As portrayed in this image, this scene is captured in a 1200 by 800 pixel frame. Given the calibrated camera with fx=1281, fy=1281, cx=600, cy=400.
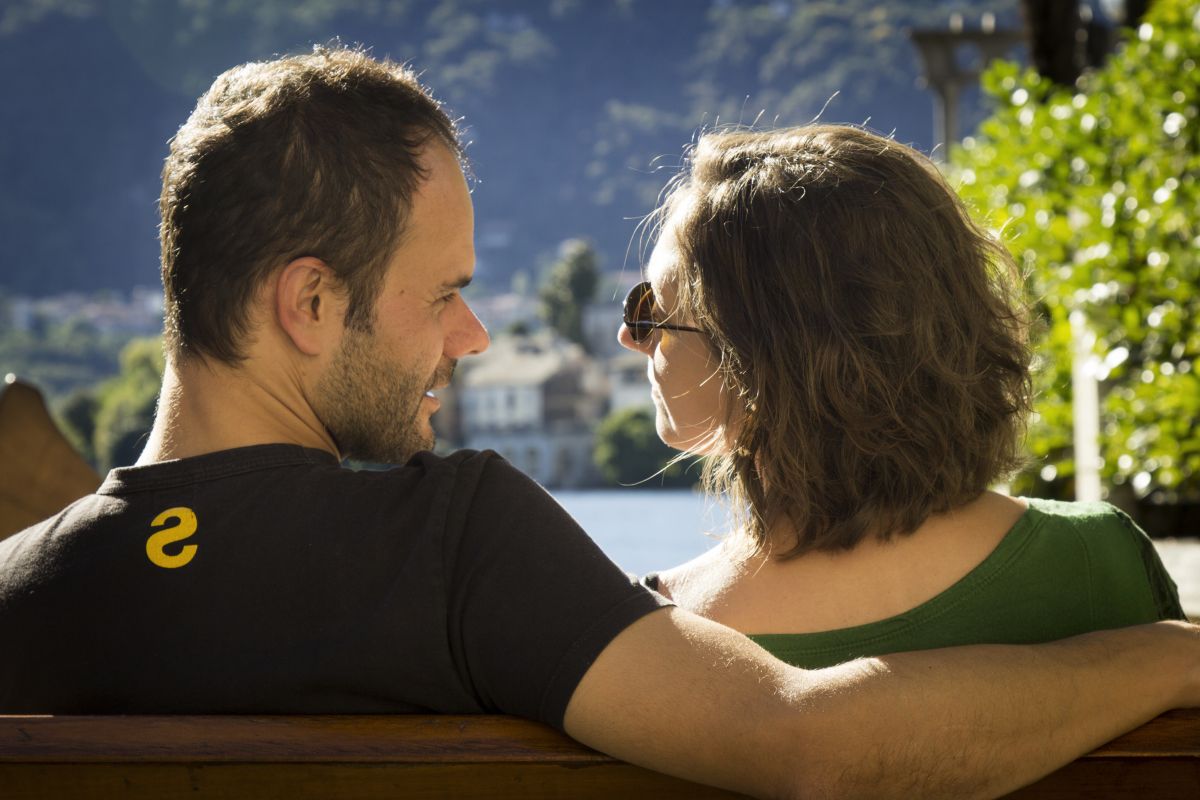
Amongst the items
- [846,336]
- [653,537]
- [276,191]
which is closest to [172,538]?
[276,191]

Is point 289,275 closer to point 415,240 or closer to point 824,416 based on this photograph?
point 415,240

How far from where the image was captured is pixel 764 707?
115 centimetres

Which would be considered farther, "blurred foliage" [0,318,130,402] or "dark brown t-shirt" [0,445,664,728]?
"blurred foliage" [0,318,130,402]

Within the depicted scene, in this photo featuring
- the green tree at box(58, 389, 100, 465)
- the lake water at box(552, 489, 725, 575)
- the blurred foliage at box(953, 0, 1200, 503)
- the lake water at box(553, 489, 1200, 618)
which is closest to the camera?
the lake water at box(552, 489, 725, 575)

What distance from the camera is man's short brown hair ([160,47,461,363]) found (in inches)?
59.6

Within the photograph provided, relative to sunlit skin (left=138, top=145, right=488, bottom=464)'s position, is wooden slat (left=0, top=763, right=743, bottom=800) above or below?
below

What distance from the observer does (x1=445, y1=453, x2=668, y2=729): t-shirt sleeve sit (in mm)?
1178

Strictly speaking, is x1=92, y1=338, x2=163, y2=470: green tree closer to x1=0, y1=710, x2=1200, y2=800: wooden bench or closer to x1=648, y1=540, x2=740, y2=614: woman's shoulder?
x1=648, y1=540, x2=740, y2=614: woman's shoulder

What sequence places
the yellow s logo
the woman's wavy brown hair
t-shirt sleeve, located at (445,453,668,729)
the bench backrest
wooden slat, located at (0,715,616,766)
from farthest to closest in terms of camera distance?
the bench backrest, the woman's wavy brown hair, the yellow s logo, t-shirt sleeve, located at (445,453,668,729), wooden slat, located at (0,715,616,766)

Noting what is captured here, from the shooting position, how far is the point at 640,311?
6.05ft

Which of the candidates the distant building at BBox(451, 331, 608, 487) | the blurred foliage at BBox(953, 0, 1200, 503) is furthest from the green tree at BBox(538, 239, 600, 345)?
the blurred foliage at BBox(953, 0, 1200, 503)

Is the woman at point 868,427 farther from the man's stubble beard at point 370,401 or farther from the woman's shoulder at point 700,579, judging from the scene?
the man's stubble beard at point 370,401

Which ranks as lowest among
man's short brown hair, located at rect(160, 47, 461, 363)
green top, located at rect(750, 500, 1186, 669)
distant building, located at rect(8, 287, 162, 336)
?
green top, located at rect(750, 500, 1186, 669)

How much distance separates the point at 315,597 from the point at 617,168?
101ft
